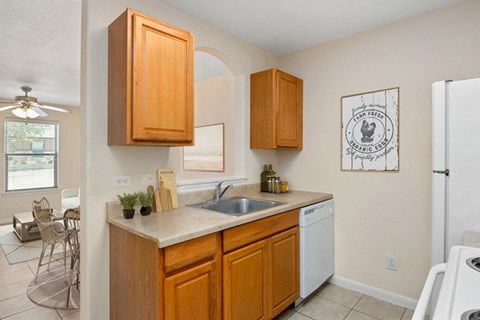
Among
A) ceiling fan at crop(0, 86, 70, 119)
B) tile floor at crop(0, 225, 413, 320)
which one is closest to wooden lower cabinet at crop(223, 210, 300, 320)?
tile floor at crop(0, 225, 413, 320)

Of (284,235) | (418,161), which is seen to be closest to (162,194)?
(284,235)

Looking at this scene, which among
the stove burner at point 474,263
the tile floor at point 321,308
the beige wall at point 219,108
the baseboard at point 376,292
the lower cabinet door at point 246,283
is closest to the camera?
the stove burner at point 474,263

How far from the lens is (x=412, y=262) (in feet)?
7.57

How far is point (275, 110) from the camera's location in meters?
2.65

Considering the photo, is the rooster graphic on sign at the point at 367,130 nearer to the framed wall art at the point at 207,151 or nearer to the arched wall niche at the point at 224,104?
the arched wall niche at the point at 224,104

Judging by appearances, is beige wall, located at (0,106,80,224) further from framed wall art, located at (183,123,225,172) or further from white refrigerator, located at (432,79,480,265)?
white refrigerator, located at (432,79,480,265)

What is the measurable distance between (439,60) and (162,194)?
245 centimetres

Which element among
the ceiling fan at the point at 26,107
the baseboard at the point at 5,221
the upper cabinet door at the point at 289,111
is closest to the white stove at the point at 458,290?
the upper cabinet door at the point at 289,111

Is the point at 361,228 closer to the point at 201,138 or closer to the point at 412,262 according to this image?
the point at 412,262

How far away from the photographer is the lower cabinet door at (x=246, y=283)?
168 centimetres

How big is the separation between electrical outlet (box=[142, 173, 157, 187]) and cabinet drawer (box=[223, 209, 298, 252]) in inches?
28.7

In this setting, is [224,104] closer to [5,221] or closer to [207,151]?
[207,151]

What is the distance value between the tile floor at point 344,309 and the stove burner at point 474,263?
4.91ft

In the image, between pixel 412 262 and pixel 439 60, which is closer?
pixel 439 60
